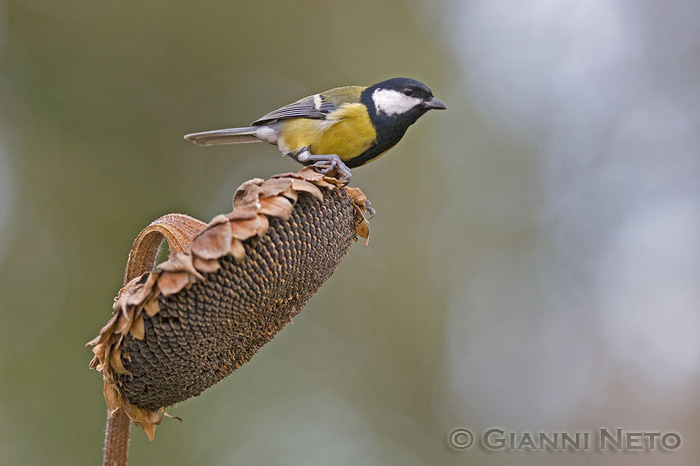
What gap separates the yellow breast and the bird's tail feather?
16.1 inches

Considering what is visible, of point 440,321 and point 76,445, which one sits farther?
point 440,321

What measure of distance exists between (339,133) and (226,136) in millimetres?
818

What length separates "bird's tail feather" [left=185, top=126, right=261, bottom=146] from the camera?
150 inches

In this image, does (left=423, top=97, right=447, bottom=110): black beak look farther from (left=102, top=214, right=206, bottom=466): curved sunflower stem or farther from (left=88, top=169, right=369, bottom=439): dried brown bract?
(left=102, top=214, right=206, bottom=466): curved sunflower stem

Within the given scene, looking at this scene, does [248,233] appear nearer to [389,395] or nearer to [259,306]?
[259,306]

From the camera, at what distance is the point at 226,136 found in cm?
391

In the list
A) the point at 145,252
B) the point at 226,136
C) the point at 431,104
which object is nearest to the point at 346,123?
the point at 431,104

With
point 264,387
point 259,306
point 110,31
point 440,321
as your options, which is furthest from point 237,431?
point 259,306

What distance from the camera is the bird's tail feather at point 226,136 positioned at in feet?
12.5

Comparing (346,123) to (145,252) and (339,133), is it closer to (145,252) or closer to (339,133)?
(339,133)

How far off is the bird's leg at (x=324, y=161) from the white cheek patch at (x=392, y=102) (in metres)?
0.46

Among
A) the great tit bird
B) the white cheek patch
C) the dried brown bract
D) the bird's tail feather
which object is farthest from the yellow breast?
the dried brown bract

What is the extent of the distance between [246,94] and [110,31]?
136 centimetres

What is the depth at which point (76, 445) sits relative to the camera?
479 centimetres
